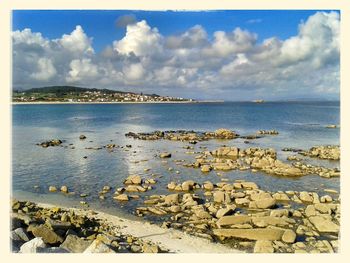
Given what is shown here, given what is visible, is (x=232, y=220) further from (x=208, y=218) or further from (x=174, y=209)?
(x=174, y=209)

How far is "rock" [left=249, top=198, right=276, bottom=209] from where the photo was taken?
1625cm

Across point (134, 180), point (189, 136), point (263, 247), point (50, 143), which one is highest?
point (189, 136)

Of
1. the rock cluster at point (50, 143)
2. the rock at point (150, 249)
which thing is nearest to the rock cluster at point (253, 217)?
the rock at point (150, 249)

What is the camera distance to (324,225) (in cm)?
1395

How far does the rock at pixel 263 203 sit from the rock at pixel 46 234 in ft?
26.4

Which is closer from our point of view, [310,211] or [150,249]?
[150,249]

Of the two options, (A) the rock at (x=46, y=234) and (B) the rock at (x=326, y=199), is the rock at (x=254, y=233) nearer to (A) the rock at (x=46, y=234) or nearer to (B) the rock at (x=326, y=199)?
(B) the rock at (x=326, y=199)

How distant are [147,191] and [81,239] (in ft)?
23.8

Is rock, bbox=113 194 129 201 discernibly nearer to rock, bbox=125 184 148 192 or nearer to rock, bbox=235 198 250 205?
rock, bbox=125 184 148 192

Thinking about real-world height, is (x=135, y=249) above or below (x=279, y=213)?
below

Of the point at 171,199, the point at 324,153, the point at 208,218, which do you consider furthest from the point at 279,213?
the point at 324,153

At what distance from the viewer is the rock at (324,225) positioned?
1382 centimetres

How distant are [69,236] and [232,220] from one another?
580cm

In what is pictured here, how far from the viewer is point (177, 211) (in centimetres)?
1577
